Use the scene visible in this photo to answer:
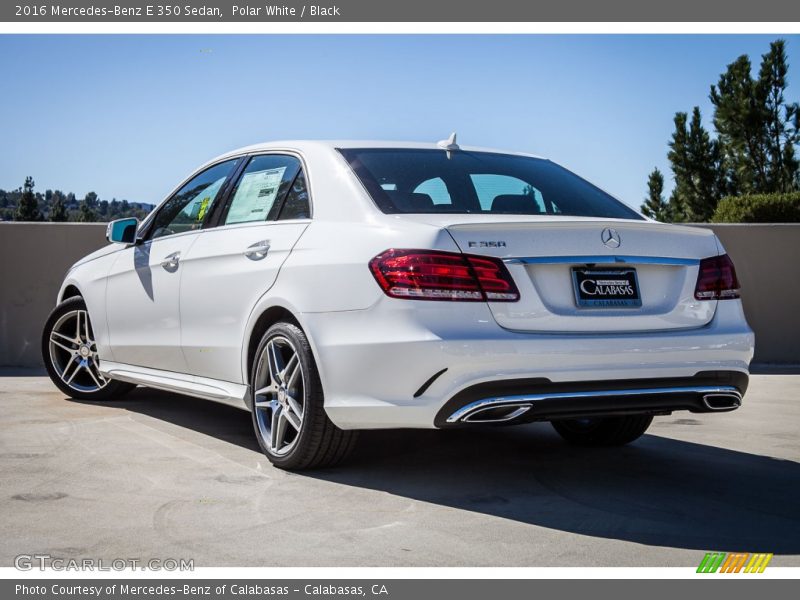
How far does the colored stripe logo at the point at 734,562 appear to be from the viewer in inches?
137

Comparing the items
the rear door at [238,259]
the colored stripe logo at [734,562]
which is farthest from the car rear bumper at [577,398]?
the rear door at [238,259]

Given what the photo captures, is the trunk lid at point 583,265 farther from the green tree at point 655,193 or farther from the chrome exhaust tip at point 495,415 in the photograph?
the green tree at point 655,193

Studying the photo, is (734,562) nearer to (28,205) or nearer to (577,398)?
(577,398)

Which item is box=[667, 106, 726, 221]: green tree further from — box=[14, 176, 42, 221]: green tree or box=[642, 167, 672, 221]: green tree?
box=[14, 176, 42, 221]: green tree

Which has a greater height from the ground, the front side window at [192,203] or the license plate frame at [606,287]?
the front side window at [192,203]

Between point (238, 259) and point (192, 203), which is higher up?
point (192, 203)

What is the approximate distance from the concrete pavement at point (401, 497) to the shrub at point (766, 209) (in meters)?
25.4

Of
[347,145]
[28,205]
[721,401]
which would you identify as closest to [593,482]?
[721,401]

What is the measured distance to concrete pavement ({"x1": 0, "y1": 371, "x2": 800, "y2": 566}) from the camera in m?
3.68

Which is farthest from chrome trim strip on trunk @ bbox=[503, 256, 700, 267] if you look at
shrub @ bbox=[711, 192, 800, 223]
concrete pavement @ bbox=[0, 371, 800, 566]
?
shrub @ bbox=[711, 192, 800, 223]

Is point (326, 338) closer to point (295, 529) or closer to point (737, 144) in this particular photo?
point (295, 529)

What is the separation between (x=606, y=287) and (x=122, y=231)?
359 cm

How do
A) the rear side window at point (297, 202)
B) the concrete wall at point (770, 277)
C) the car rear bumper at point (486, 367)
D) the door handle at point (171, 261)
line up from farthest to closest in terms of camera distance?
the concrete wall at point (770, 277) → the door handle at point (171, 261) → the rear side window at point (297, 202) → the car rear bumper at point (486, 367)

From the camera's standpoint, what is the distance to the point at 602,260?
4414 millimetres
